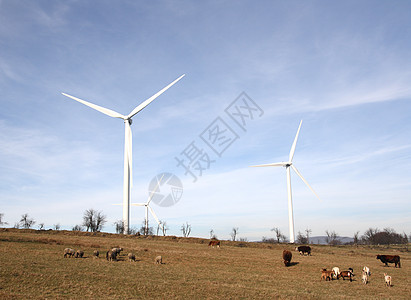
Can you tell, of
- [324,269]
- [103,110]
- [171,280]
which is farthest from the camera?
[103,110]

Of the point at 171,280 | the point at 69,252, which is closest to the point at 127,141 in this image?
the point at 69,252

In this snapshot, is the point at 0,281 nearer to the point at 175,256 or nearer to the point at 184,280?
the point at 184,280

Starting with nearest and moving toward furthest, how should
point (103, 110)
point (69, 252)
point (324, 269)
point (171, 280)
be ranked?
point (171, 280), point (324, 269), point (69, 252), point (103, 110)

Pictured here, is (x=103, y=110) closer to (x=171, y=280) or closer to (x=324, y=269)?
(x=171, y=280)

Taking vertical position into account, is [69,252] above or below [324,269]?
above

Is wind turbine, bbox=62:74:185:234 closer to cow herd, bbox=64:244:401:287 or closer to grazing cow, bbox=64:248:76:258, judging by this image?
cow herd, bbox=64:244:401:287

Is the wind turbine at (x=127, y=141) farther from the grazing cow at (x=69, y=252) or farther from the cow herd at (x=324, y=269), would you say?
the grazing cow at (x=69, y=252)

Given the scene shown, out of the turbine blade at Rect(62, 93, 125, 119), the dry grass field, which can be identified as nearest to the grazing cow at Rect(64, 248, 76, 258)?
the dry grass field

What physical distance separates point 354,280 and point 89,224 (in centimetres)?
9651

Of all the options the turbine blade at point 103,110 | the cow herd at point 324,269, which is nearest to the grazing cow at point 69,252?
the cow herd at point 324,269

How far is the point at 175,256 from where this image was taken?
Result: 34.7 metres

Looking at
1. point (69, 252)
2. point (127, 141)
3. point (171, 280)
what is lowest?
point (171, 280)

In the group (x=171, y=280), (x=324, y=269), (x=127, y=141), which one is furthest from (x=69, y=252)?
(x=127, y=141)

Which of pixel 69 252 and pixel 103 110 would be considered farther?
pixel 103 110
